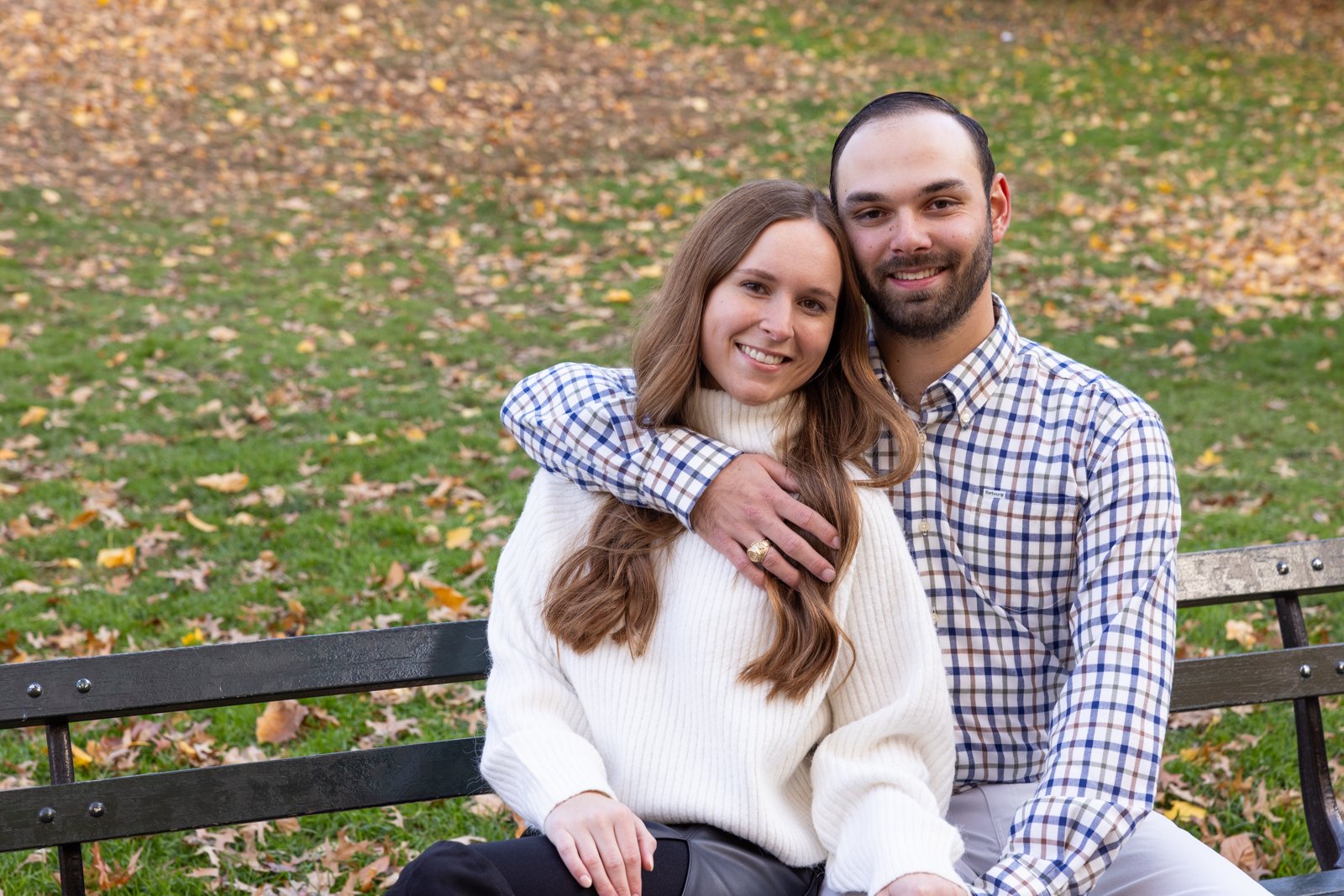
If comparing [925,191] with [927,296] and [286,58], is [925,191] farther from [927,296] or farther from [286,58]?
[286,58]

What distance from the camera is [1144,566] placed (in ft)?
8.41

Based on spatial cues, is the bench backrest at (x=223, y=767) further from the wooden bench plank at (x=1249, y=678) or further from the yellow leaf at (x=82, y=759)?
the wooden bench plank at (x=1249, y=678)

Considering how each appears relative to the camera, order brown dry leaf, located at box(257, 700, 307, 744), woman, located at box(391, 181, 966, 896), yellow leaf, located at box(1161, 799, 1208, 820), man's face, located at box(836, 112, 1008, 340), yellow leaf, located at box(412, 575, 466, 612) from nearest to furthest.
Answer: woman, located at box(391, 181, 966, 896), man's face, located at box(836, 112, 1008, 340), yellow leaf, located at box(1161, 799, 1208, 820), brown dry leaf, located at box(257, 700, 307, 744), yellow leaf, located at box(412, 575, 466, 612)

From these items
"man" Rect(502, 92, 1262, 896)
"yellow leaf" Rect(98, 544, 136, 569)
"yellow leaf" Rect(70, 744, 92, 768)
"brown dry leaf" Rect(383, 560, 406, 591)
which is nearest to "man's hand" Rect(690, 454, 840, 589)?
"man" Rect(502, 92, 1262, 896)

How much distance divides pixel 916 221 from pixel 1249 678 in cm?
153

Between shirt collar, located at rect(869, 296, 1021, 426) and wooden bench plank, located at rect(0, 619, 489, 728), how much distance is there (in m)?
1.20

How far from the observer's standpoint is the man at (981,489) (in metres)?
2.54

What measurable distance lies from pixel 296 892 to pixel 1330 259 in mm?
9351

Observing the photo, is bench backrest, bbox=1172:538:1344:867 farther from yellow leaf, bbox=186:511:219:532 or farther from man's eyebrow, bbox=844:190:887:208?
yellow leaf, bbox=186:511:219:532

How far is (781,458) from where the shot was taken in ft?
8.86

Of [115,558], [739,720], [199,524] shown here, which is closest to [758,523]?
[739,720]

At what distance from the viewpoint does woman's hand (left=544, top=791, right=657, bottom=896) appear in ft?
7.48

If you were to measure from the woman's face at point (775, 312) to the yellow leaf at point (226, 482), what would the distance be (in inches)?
168

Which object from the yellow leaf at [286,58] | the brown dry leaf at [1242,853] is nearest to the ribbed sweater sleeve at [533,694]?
the brown dry leaf at [1242,853]
